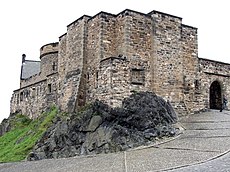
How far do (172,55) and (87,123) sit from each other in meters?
6.81

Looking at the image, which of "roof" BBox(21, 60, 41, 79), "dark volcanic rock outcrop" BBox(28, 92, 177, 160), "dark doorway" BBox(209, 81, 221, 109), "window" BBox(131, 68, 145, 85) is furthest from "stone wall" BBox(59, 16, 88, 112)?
"roof" BBox(21, 60, 41, 79)

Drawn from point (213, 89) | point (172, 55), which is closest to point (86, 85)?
point (172, 55)

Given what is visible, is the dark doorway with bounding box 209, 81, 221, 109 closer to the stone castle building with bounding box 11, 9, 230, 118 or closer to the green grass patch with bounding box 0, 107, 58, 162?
the stone castle building with bounding box 11, 9, 230, 118

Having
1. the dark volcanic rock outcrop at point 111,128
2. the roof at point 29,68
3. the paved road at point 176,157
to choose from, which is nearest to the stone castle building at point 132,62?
the dark volcanic rock outcrop at point 111,128

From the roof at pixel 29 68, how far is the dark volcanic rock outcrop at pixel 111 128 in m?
20.5

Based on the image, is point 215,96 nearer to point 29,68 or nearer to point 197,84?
point 197,84

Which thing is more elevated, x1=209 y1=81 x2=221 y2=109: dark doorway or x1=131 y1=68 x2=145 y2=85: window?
x1=131 y1=68 x2=145 y2=85: window

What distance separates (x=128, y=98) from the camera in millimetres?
19016

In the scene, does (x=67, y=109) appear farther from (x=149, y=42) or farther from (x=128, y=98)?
(x=149, y=42)

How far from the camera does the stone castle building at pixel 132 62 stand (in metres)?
19.7

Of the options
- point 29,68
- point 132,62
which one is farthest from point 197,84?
point 29,68

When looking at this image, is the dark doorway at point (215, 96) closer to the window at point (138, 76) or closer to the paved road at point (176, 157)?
the paved road at point (176, 157)

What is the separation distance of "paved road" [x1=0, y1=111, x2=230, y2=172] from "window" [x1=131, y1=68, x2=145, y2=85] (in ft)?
11.4

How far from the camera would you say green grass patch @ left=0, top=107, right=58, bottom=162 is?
2100 cm
